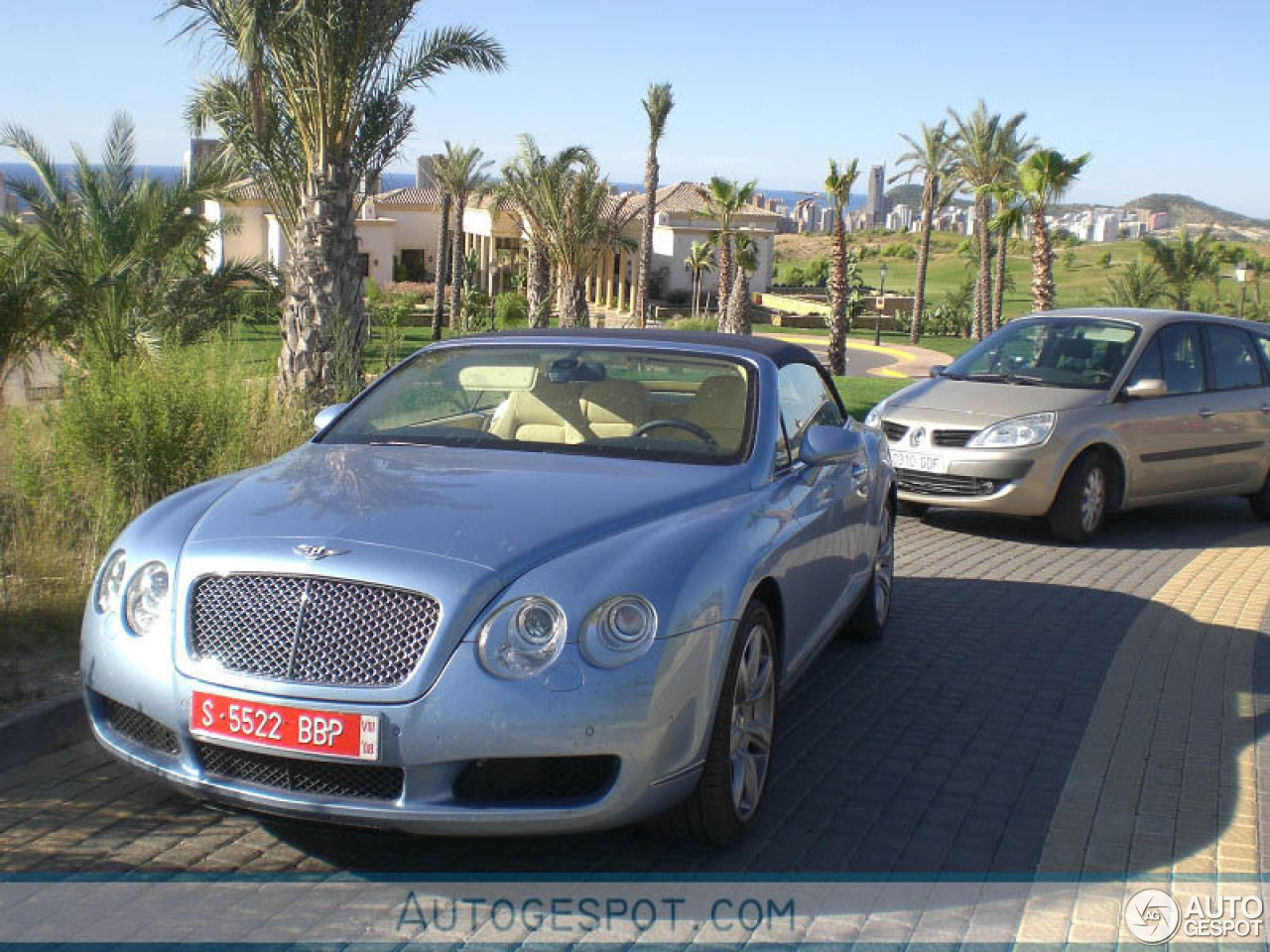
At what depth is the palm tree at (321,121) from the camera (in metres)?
13.4

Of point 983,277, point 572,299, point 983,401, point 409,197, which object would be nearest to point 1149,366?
point 983,401

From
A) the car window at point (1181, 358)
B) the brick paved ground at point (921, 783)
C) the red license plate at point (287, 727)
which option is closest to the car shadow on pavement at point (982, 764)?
the brick paved ground at point (921, 783)

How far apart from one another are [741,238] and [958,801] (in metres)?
47.9

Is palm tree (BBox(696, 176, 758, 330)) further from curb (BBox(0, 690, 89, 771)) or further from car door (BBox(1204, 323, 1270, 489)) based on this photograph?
curb (BBox(0, 690, 89, 771))

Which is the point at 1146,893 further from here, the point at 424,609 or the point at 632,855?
the point at 424,609

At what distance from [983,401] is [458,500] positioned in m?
6.98

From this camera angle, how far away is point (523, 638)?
143 inches

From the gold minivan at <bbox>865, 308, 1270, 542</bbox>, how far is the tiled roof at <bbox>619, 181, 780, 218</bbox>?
167ft

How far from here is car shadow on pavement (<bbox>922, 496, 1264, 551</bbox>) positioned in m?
10.5

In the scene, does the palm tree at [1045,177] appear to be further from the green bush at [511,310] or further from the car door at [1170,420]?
the car door at [1170,420]

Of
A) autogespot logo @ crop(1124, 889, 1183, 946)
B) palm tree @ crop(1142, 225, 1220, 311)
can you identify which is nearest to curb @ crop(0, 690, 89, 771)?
autogespot logo @ crop(1124, 889, 1183, 946)

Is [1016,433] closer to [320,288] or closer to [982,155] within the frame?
[320,288]

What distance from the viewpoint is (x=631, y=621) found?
372 centimetres

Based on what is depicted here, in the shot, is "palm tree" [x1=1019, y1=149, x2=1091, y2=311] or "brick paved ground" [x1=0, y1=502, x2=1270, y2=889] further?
"palm tree" [x1=1019, y1=149, x2=1091, y2=311]
